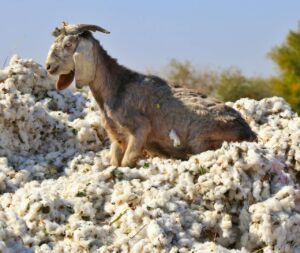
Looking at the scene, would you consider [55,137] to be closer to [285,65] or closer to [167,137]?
[167,137]

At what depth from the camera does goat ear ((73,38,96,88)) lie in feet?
31.3

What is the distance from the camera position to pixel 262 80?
5278 centimetres

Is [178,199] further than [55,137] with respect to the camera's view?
No

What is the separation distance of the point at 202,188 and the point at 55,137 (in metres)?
3.14

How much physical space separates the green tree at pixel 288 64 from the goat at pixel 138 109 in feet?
128

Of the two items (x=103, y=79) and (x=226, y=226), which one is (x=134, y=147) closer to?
(x=103, y=79)

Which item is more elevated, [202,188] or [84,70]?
[84,70]

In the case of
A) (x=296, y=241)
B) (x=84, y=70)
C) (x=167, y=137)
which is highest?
(x=84, y=70)

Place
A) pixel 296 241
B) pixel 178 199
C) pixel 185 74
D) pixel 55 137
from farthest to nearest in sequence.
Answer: pixel 185 74, pixel 55 137, pixel 178 199, pixel 296 241

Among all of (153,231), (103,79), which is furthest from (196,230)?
(103,79)

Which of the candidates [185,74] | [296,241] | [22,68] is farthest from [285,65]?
[296,241]

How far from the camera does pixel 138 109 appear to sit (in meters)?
9.70

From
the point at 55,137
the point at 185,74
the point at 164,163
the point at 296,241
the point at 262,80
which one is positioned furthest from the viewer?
the point at 262,80

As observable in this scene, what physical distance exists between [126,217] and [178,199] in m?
0.61
